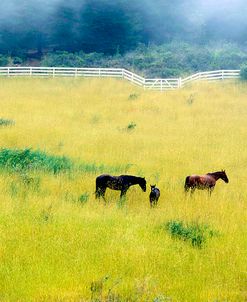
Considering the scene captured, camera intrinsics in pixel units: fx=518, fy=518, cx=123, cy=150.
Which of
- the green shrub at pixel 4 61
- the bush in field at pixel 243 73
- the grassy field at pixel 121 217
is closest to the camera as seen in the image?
the grassy field at pixel 121 217

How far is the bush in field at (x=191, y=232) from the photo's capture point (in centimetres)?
869

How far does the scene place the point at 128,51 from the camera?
52.7 m

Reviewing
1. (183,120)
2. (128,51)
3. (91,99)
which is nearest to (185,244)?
(183,120)

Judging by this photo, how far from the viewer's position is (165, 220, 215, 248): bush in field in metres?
8.69

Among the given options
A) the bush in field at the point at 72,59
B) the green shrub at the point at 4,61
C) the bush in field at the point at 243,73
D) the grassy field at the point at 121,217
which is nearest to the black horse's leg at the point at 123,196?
the grassy field at the point at 121,217

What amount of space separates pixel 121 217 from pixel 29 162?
17.8 ft

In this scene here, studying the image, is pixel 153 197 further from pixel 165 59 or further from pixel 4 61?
pixel 4 61

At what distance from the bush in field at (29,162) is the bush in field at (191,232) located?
5.46 metres

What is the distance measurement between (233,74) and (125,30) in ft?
66.6

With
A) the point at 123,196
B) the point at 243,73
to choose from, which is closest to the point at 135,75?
the point at 243,73

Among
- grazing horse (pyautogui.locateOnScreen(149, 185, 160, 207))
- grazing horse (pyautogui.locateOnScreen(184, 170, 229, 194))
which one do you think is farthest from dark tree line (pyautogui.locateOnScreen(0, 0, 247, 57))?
grazing horse (pyautogui.locateOnScreen(149, 185, 160, 207))

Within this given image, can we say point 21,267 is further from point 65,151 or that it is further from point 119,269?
point 65,151

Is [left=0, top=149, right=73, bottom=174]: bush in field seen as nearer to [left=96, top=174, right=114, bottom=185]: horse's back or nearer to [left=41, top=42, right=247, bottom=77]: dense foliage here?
[left=96, top=174, right=114, bottom=185]: horse's back

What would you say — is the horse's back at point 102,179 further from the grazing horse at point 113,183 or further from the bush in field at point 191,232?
the bush in field at point 191,232
